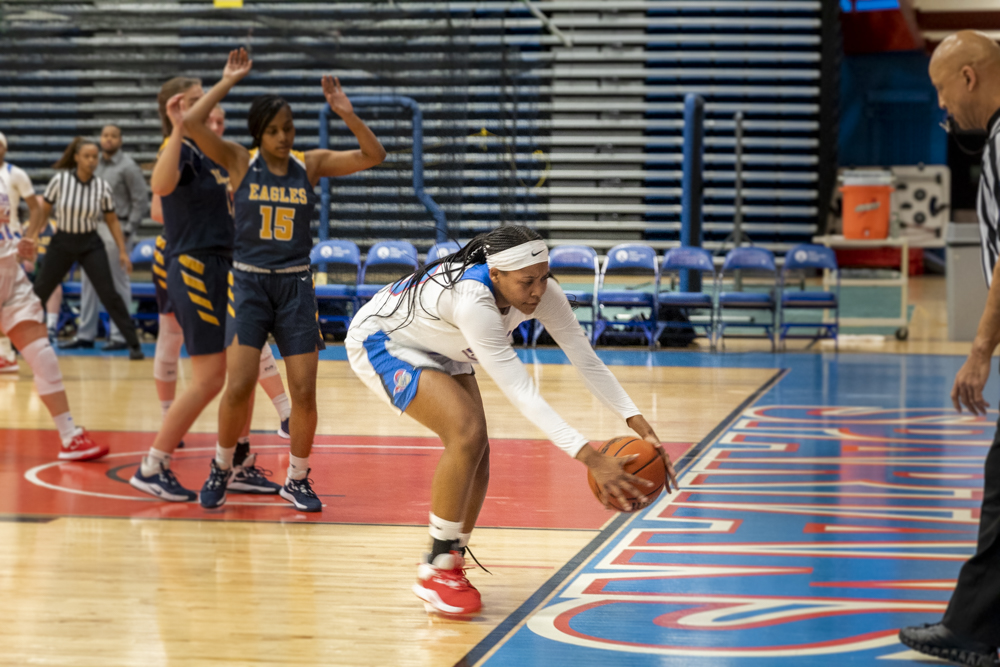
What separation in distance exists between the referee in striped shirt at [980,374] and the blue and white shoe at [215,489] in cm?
258

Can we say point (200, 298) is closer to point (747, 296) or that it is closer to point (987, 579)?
point (987, 579)

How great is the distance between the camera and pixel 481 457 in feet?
10.7

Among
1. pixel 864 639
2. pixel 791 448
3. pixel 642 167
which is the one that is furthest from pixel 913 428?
pixel 642 167

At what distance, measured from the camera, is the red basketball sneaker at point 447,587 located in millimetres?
3207

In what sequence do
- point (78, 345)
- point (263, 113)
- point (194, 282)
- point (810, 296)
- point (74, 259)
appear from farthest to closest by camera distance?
point (810, 296) < point (78, 345) < point (74, 259) < point (194, 282) < point (263, 113)

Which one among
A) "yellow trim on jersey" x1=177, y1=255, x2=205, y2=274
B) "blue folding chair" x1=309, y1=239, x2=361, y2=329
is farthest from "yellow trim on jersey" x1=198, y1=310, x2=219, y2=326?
"blue folding chair" x1=309, y1=239, x2=361, y2=329

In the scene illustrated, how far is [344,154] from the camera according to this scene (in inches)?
144

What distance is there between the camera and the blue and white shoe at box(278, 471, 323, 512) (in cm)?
382

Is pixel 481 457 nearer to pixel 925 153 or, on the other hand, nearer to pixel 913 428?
pixel 913 428

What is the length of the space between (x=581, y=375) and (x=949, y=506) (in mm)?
2258

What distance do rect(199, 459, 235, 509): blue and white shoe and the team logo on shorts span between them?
4.79 feet

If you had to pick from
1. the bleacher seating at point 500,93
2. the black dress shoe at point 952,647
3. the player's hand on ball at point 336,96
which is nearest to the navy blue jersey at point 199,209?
the bleacher seating at point 500,93

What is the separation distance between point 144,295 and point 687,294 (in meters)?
5.11

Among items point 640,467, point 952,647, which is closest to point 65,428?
point 640,467
